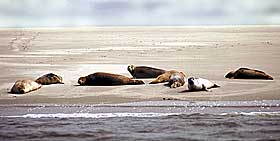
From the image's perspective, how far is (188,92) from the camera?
32.8 feet

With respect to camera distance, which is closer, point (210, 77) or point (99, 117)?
point (99, 117)

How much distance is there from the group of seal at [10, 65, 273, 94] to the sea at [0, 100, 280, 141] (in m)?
0.97

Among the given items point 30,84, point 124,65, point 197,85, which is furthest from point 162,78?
point 124,65

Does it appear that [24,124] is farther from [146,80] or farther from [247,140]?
[146,80]

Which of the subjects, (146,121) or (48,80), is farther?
(48,80)

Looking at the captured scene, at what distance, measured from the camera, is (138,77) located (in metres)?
11.9

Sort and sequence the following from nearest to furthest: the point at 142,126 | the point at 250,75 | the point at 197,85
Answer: the point at 142,126 < the point at 197,85 < the point at 250,75

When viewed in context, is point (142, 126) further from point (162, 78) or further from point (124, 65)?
point (124, 65)

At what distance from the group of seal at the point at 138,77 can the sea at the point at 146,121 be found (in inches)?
38.4

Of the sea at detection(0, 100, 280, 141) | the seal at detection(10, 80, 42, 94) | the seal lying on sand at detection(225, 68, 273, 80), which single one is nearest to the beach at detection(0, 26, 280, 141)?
the sea at detection(0, 100, 280, 141)

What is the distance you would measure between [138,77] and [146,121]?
4.17 m

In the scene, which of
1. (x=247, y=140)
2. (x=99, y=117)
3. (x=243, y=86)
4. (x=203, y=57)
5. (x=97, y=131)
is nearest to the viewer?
(x=247, y=140)

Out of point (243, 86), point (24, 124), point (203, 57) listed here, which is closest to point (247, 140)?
point (24, 124)

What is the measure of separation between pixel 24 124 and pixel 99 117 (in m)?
1.05
